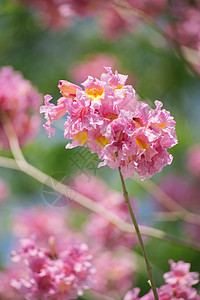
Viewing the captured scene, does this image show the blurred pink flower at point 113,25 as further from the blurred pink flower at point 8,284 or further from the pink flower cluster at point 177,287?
the pink flower cluster at point 177,287

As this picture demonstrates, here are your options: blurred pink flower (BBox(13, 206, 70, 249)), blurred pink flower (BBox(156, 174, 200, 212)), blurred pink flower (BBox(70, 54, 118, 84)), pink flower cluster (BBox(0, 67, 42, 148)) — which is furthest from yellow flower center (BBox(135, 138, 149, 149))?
blurred pink flower (BBox(156, 174, 200, 212))

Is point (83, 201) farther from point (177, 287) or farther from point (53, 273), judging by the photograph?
point (177, 287)

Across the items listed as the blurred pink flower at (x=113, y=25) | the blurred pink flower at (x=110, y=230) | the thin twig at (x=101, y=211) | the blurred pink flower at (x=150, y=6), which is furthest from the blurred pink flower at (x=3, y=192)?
the blurred pink flower at (x=150, y=6)

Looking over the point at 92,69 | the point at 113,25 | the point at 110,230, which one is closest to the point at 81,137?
the point at 110,230

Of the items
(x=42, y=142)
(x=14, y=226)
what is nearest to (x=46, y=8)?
(x=42, y=142)

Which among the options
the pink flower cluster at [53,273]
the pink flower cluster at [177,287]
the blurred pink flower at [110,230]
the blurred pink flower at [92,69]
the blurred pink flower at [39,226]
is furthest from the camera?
the blurred pink flower at [92,69]

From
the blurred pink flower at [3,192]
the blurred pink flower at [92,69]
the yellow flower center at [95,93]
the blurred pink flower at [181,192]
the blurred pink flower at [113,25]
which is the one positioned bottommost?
the yellow flower center at [95,93]

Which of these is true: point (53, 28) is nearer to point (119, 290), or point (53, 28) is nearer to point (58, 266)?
point (119, 290)
